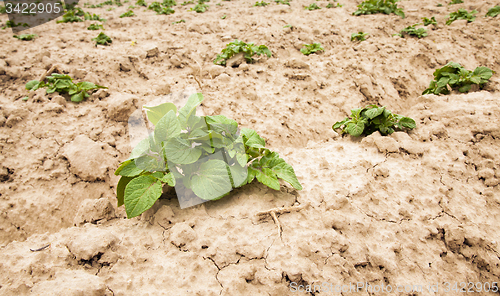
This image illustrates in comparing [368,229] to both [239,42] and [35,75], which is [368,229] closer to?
[239,42]

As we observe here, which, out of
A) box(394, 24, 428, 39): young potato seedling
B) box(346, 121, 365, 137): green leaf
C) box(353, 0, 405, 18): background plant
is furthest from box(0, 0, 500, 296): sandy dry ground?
box(353, 0, 405, 18): background plant

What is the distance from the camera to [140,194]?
157 cm

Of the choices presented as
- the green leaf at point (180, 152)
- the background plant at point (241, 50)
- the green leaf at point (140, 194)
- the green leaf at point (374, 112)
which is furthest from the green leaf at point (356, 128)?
the background plant at point (241, 50)

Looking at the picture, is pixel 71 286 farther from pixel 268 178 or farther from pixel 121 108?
pixel 121 108

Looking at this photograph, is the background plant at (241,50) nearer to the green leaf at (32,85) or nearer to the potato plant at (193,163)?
the potato plant at (193,163)

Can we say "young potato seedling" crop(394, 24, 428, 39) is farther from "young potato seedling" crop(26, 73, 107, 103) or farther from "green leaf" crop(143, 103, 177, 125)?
"young potato seedling" crop(26, 73, 107, 103)

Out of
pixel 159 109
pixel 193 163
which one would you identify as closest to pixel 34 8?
pixel 159 109

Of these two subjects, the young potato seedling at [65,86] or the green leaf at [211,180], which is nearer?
the green leaf at [211,180]

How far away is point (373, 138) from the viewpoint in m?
2.39

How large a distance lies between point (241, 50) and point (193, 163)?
8.74 feet

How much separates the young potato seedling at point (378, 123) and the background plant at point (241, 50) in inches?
79.2

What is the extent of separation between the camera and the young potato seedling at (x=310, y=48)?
425 cm

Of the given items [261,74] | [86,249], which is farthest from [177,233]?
[261,74]

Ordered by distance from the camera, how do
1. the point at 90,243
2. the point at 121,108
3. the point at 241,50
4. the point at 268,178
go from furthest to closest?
the point at 241,50 → the point at 121,108 → the point at 268,178 → the point at 90,243
